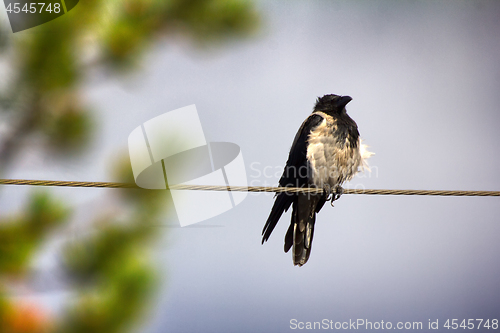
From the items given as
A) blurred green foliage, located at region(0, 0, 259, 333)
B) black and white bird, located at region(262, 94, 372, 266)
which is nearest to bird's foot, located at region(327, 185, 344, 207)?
black and white bird, located at region(262, 94, 372, 266)

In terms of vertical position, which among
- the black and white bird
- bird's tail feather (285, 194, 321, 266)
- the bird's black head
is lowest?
bird's tail feather (285, 194, 321, 266)

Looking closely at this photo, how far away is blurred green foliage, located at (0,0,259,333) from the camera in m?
2.24

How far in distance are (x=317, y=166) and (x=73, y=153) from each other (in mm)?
2611

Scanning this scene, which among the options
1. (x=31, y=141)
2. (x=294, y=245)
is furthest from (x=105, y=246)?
(x=294, y=245)

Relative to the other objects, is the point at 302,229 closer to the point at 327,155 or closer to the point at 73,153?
Result: the point at 327,155

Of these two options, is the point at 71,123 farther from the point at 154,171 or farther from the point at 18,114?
the point at 154,171

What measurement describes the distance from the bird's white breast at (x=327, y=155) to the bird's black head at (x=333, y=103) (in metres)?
0.28

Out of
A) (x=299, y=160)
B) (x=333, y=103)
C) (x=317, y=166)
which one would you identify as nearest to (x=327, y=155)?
(x=317, y=166)

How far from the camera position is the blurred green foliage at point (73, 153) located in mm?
2236

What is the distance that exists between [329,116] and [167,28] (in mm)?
2314

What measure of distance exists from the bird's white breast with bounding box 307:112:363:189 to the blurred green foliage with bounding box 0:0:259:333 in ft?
7.23

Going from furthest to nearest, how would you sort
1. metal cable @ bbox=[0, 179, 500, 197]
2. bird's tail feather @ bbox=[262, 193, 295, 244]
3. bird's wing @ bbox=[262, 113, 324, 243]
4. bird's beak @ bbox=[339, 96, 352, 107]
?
bird's beak @ bbox=[339, 96, 352, 107], bird's wing @ bbox=[262, 113, 324, 243], bird's tail feather @ bbox=[262, 193, 295, 244], metal cable @ bbox=[0, 179, 500, 197]

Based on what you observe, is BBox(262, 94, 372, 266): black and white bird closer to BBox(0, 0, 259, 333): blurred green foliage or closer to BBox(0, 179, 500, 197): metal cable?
BBox(0, 179, 500, 197): metal cable

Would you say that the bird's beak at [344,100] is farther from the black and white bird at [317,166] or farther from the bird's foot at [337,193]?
the bird's foot at [337,193]
